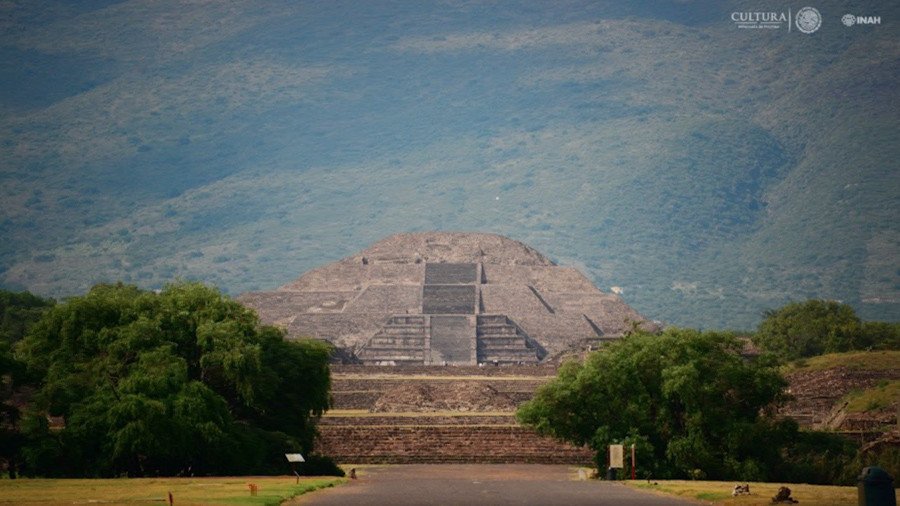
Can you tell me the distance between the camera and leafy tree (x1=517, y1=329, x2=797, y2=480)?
41.8 metres

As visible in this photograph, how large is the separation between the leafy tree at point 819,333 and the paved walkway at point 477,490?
36.9 meters

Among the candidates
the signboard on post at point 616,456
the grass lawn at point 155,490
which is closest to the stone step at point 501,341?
the signboard on post at point 616,456

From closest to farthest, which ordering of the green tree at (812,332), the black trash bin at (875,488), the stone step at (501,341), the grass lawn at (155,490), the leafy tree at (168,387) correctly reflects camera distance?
the black trash bin at (875,488) < the grass lawn at (155,490) < the leafy tree at (168,387) < the green tree at (812,332) < the stone step at (501,341)

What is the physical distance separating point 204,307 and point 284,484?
11.9 metres

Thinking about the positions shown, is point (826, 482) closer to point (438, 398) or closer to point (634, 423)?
point (634, 423)

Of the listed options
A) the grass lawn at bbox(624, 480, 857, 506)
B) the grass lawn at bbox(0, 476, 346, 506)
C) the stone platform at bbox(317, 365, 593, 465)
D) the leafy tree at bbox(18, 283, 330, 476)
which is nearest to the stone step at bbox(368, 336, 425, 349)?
the stone platform at bbox(317, 365, 593, 465)

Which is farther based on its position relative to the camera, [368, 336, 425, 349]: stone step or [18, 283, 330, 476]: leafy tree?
[368, 336, 425, 349]: stone step

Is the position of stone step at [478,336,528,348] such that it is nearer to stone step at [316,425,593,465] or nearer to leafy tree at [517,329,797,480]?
stone step at [316,425,593,465]

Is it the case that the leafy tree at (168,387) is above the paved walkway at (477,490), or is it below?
above

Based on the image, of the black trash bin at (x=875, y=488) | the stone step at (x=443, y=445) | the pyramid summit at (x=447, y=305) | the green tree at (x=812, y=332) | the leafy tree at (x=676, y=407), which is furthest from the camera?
the pyramid summit at (x=447, y=305)

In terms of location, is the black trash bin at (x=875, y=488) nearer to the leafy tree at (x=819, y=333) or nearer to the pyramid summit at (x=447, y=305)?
the leafy tree at (x=819, y=333)

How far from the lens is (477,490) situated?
3281 cm

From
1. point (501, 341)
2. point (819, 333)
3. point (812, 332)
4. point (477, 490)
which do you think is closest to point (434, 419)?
point (477, 490)

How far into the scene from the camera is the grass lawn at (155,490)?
2788 cm
